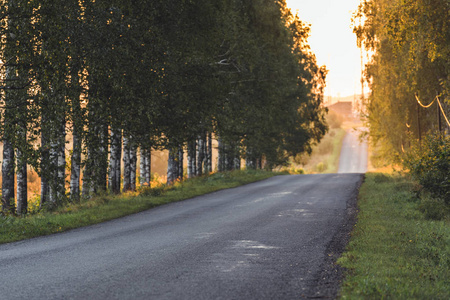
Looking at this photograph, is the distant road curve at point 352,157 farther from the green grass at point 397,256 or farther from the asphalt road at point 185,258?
the asphalt road at point 185,258

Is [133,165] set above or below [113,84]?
below

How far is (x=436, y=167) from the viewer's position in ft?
48.3

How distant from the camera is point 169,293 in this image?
6.00 m

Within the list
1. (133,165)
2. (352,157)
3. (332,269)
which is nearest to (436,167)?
(332,269)

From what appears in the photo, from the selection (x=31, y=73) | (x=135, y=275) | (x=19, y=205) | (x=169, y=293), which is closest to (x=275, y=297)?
(x=169, y=293)

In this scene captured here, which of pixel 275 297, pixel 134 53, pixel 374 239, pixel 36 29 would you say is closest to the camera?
pixel 275 297

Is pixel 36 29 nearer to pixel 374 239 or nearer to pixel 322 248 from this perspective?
pixel 322 248

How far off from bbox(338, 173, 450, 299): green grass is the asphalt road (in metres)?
0.40

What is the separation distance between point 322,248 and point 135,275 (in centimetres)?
372

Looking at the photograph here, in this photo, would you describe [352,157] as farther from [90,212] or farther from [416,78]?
[90,212]

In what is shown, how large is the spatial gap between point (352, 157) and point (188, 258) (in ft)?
300

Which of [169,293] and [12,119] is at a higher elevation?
[12,119]

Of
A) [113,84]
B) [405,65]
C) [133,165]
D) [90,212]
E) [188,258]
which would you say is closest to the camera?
[188,258]

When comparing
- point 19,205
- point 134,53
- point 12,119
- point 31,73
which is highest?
point 134,53
